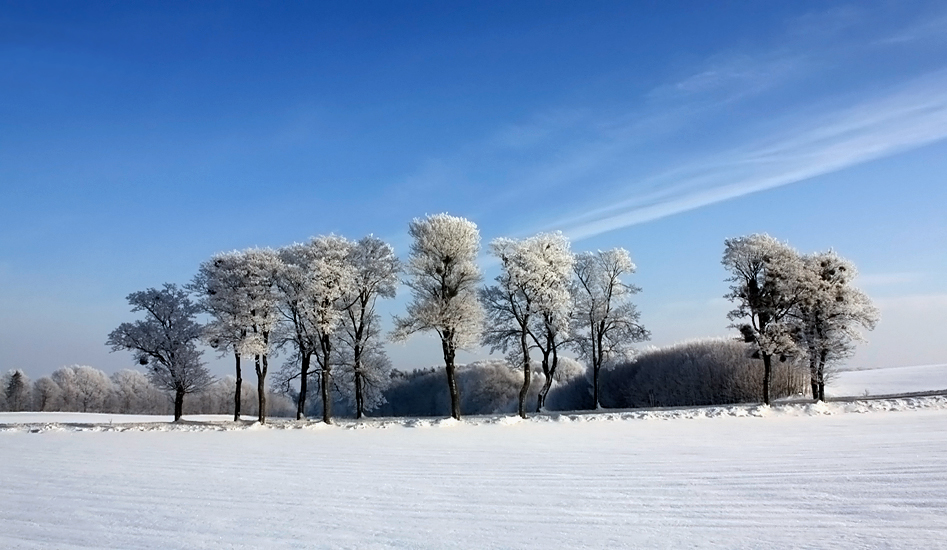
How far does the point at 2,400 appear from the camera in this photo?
99500mm

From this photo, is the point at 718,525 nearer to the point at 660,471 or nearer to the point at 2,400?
the point at 660,471

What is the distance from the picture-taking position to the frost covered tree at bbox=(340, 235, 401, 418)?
38219 mm

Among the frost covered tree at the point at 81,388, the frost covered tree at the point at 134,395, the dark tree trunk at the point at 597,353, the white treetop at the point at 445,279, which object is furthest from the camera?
the frost covered tree at the point at 134,395

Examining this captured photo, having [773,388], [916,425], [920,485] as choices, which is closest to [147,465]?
[920,485]

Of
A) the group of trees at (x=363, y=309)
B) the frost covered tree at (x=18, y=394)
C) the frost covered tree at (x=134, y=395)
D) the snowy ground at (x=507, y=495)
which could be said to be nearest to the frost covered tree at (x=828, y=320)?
the group of trees at (x=363, y=309)

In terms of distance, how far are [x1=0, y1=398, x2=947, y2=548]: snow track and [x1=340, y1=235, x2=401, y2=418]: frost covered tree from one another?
62.9 feet

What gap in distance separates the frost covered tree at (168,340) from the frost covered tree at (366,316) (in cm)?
1049

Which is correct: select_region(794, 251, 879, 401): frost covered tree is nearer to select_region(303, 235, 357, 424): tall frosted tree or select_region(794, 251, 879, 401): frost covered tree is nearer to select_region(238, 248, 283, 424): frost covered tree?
select_region(303, 235, 357, 424): tall frosted tree

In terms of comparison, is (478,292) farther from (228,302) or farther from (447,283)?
(228,302)

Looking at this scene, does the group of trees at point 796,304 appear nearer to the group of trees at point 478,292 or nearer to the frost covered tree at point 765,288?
the frost covered tree at point 765,288

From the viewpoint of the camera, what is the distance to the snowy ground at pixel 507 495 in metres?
7.52

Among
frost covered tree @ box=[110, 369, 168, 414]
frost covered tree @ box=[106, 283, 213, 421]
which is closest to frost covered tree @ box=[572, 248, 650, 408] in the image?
frost covered tree @ box=[106, 283, 213, 421]

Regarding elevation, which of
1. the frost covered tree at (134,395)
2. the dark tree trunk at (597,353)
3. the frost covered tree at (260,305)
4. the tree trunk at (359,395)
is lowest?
the frost covered tree at (134,395)

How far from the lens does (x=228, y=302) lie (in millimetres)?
36500
